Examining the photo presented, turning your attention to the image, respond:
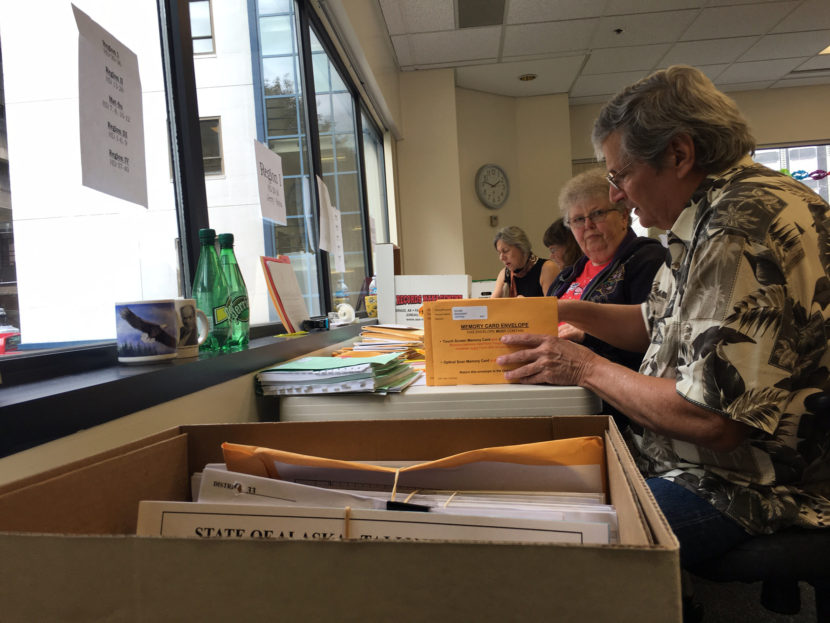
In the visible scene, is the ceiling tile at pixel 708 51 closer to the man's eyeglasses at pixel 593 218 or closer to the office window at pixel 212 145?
the man's eyeglasses at pixel 593 218

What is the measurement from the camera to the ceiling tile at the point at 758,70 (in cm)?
534

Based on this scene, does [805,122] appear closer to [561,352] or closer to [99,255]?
[561,352]

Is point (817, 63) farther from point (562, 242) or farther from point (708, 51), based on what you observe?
point (562, 242)

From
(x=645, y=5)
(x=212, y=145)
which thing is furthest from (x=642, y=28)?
(x=212, y=145)

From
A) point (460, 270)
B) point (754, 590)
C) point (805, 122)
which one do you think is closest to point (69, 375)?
point (754, 590)

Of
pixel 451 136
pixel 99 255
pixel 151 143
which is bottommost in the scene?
pixel 99 255

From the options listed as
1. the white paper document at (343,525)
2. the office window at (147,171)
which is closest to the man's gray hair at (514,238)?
the office window at (147,171)

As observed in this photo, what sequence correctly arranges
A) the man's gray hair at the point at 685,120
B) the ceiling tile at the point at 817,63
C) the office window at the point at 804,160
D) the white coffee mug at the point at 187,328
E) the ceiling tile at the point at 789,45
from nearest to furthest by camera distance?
the white coffee mug at the point at 187,328 → the man's gray hair at the point at 685,120 → the ceiling tile at the point at 789,45 → the ceiling tile at the point at 817,63 → the office window at the point at 804,160

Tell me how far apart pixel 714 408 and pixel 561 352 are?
30 cm

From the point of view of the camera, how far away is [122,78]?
0.96m

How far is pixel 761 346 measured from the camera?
0.83 meters

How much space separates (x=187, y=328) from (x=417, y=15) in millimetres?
3692

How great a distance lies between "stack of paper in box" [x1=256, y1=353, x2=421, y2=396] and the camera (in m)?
1.03

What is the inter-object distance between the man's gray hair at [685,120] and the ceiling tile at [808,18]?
4160mm
